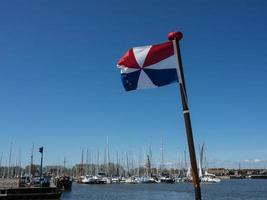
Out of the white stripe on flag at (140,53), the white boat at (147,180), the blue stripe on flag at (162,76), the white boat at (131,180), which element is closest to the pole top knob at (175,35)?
the white stripe on flag at (140,53)

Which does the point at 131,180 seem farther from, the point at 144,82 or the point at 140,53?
the point at 140,53

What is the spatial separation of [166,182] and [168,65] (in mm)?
188441

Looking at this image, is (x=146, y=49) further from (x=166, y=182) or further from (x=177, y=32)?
(x=166, y=182)

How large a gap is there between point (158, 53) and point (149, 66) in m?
0.52

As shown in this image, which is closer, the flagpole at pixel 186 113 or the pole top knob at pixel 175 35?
the flagpole at pixel 186 113

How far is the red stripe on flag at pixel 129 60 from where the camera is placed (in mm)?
13213

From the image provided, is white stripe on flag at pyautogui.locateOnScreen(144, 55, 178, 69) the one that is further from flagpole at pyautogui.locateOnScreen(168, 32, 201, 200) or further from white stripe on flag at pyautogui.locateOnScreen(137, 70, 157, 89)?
white stripe on flag at pyautogui.locateOnScreen(137, 70, 157, 89)

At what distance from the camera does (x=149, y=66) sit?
43.3 ft

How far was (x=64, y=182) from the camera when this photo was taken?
4589 inches

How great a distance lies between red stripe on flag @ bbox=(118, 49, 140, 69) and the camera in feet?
43.4

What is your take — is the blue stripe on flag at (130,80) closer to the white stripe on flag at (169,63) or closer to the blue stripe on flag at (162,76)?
the blue stripe on flag at (162,76)

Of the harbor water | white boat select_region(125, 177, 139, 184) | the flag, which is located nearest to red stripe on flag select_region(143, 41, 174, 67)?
the flag

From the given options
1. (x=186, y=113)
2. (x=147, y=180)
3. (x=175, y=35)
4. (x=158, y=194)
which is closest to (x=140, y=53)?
(x=175, y=35)

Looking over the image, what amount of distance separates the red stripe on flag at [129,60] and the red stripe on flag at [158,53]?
326 millimetres
